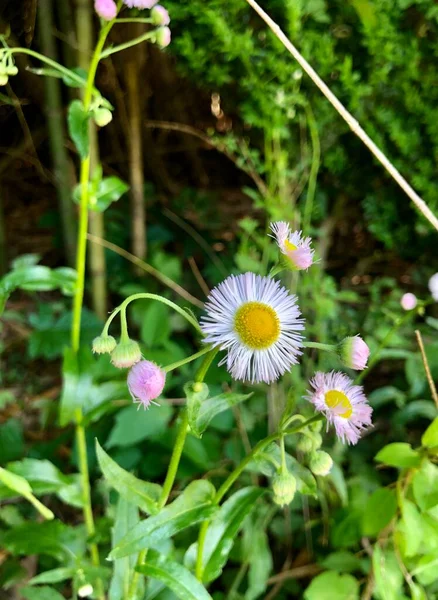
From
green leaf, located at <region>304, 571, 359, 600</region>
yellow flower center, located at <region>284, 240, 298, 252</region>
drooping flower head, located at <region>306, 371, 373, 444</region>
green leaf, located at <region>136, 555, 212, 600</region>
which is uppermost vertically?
yellow flower center, located at <region>284, 240, 298, 252</region>

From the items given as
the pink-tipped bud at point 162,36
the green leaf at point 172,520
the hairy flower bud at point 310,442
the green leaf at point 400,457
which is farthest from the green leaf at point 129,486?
the pink-tipped bud at point 162,36

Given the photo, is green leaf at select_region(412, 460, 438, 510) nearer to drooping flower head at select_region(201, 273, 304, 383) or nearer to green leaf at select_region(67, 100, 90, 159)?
drooping flower head at select_region(201, 273, 304, 383)

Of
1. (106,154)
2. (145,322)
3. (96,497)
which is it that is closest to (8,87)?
(145,322)

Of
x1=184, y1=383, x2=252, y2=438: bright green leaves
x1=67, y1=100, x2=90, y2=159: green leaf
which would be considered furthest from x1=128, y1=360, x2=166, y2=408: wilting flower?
x1=67, y1=100, x2=90, y2=159: green leaf

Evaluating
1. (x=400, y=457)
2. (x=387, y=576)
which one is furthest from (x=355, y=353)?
(x=387, y=576)

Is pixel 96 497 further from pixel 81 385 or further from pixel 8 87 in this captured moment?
pixel 8 87

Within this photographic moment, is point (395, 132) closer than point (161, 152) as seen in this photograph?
Yes

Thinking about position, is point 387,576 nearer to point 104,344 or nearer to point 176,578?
point 176,578
